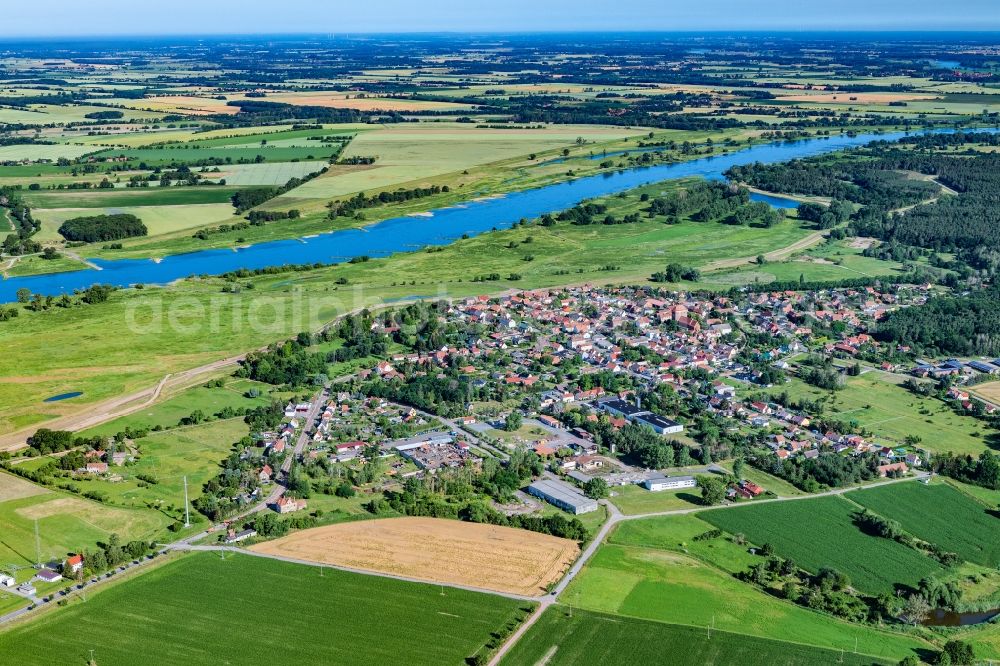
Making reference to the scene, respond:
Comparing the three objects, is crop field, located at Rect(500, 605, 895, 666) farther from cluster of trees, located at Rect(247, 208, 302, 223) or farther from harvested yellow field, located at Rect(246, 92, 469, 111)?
harvested yellow field, located at Rect(246, 92, 469, 111)

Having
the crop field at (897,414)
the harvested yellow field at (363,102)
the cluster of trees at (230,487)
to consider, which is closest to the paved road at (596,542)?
the crop field at (897,414)

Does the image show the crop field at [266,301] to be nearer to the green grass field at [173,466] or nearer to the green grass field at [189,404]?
the green grass field at [189,404]

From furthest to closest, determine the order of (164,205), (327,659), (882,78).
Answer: (882,78)
(164,205)
(327,659)

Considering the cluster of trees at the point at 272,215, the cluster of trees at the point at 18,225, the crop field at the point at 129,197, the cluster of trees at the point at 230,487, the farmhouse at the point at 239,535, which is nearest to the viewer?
the farmhouse at the point at 239,535

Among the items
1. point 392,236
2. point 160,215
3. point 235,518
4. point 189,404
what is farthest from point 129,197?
point 235,518

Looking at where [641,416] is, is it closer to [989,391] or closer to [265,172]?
[989,391]

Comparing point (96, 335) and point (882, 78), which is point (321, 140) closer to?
point (96, 335)

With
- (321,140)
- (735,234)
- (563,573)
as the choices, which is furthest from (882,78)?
Result: (563,573)
